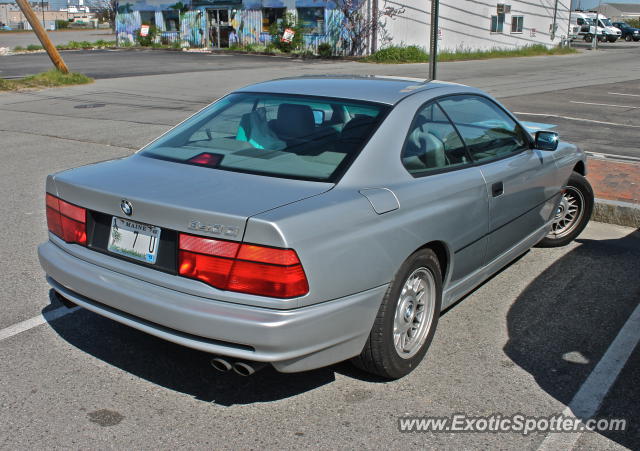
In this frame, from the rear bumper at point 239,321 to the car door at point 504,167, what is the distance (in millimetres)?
1357

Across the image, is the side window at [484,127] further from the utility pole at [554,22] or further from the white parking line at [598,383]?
the utility pole at [554,22]

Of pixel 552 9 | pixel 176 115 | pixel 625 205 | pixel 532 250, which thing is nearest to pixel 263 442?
pixel 532 250

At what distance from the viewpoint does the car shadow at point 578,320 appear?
11.8ft

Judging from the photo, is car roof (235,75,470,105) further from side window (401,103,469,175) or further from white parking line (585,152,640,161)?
white parking line (585,152,640,161)

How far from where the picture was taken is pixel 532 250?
594 cm

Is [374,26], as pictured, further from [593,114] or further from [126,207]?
[126,207]

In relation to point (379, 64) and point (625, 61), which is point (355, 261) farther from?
point (625, 61)

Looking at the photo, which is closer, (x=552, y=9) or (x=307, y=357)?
(x=307, y=357)

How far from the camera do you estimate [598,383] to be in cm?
365

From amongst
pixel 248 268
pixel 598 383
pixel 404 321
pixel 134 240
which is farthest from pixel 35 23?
pixel 598 383

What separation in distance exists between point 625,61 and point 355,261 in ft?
113

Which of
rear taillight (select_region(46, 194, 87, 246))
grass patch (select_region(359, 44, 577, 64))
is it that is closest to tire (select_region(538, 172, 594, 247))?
rear taillight (select_region(46, 194, 87, 246))

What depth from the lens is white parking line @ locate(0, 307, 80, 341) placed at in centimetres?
412

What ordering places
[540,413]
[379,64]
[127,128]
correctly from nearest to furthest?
[540,413]
[127,128]
[379,64]
